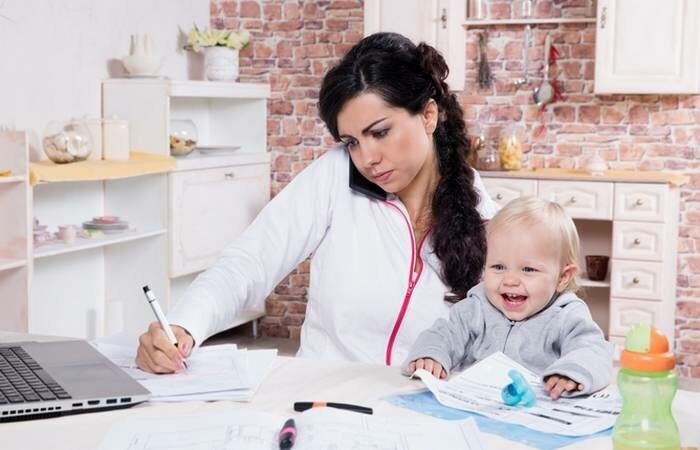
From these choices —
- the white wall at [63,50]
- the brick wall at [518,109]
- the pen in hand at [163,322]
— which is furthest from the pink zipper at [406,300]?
the brick wall at [518,109]

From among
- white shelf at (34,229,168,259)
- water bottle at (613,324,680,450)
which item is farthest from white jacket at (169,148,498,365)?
white shelf at (34,229,168,259)

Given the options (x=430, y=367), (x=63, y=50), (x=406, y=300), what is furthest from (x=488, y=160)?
(x=430, y=367)

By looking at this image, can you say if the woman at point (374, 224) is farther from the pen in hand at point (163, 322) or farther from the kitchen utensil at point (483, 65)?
the kitchen utensil at point (483, 65)

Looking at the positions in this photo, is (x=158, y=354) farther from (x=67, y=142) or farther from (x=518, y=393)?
(x=67, y=142)

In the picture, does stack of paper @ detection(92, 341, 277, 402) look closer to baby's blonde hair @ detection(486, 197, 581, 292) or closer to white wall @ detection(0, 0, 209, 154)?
baby's blonde hair @ detection(486, 197, 581, 292)

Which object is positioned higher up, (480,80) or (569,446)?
(480,80)

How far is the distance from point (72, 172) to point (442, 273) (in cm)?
217

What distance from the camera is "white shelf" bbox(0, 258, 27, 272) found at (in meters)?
3.63

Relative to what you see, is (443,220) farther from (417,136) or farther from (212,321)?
(212,321)

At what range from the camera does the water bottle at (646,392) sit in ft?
3.74

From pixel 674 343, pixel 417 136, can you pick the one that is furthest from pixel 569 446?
pixel 674 343

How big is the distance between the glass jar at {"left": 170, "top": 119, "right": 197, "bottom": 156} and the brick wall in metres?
0.83

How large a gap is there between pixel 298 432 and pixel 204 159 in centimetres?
356

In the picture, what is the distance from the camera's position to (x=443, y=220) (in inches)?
89.7
